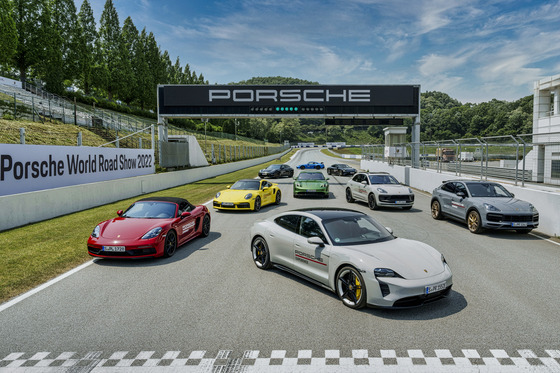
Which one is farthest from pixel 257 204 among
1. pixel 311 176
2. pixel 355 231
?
pixel 355 231

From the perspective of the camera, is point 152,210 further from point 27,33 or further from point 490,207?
point 27,33

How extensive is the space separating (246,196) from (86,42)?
61.7 m

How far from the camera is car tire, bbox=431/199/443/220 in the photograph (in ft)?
44.9

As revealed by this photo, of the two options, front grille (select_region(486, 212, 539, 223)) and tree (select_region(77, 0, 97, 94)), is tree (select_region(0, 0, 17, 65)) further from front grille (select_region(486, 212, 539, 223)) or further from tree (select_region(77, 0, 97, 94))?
front grille (select_region(486, 212, 539, 223))

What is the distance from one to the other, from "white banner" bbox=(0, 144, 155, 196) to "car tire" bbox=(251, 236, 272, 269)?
33.0 feet

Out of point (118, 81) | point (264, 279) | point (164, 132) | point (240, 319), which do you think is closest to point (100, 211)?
point (264, 279)

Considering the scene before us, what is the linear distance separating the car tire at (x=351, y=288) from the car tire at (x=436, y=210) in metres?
9.06

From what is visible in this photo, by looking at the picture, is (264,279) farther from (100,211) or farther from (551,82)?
(551,82)

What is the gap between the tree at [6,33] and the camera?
40625 millimetres

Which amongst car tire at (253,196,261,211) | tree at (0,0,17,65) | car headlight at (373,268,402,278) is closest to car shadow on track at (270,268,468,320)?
car headlight at (373,268,402,278)

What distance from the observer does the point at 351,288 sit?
5773mm

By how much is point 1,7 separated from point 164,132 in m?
26.1

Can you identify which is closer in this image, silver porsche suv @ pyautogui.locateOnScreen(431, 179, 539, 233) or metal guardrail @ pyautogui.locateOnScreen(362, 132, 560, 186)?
silver porsche suv @ pyautogui.locateOnScreen(431, 179, 539, 233)

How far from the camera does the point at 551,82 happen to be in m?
34.8
